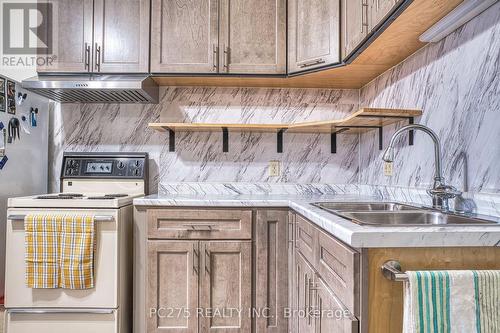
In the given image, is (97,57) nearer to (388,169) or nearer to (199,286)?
(199,286)

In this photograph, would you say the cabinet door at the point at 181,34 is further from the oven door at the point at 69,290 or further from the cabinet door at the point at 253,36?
the oven door at the point at 69,290

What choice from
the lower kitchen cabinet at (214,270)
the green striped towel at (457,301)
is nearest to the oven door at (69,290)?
the lower kitchen cabinet at (214,270)

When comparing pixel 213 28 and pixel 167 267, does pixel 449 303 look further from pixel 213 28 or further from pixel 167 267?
pixel 213 28

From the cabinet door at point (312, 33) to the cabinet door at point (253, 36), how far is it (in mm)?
67

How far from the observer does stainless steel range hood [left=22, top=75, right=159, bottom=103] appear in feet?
6.79

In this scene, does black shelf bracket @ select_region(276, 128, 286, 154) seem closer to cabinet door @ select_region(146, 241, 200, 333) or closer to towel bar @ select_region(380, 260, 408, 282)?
cabinet door @ select_region(146, 241, 200, 333)

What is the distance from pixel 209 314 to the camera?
1879 millimetres

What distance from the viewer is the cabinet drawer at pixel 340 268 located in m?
0.90

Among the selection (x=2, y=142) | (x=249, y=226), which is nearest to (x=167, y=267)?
(x=249, y=226)

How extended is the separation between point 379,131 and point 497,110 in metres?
1.00

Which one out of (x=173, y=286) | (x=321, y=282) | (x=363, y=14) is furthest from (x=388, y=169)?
(x=173, y=286)

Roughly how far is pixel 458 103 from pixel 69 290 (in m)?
2.05

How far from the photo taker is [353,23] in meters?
1.76

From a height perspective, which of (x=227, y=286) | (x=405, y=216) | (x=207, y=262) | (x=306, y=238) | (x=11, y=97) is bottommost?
(x=227, y=286)
